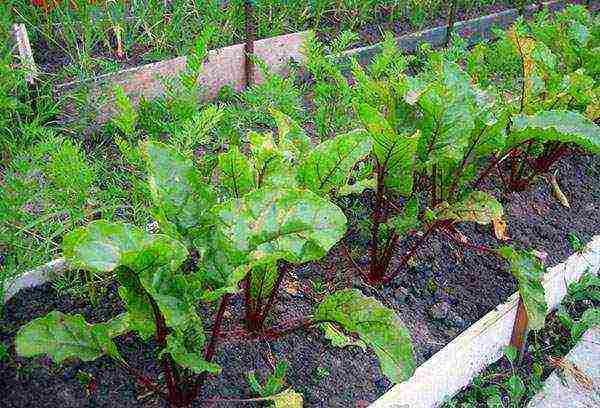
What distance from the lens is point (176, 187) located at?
1.83 m

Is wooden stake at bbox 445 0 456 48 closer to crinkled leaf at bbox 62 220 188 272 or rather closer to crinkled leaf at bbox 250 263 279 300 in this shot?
crinkled leaf at bbox 250 263 279 300

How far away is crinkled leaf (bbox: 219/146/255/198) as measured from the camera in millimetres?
1871

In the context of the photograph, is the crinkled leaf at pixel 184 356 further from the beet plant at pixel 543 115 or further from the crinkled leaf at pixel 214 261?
the beet plant at pixel 543 115

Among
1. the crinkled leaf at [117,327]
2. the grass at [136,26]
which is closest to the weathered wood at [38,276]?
the crinkled leaf at [117,327]

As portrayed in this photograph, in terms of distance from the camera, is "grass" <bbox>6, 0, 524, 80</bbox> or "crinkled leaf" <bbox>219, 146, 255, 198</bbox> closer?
"crinkled leaf" <bbox>219, 146, 255, 198</bbox>

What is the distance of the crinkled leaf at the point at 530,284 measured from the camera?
7.34ft

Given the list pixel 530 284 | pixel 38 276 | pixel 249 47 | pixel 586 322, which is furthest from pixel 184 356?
pixel 249 47

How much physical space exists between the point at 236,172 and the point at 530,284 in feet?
3.68

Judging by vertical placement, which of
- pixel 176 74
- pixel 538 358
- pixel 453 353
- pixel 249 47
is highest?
pixel 249 47

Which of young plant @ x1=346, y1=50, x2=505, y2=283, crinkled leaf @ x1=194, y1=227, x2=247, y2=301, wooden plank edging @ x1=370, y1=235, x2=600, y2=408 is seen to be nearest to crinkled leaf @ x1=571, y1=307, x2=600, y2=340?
wooden plank edging @ x1=370, y1=235, x2=600, y2=408

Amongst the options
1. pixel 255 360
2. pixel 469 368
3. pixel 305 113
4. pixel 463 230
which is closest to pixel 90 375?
pixel 255 360

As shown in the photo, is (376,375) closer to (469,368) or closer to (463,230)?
(469,368)

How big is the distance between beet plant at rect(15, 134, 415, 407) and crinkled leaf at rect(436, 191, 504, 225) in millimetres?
528

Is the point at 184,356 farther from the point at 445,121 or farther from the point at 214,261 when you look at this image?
the point at 445,121
